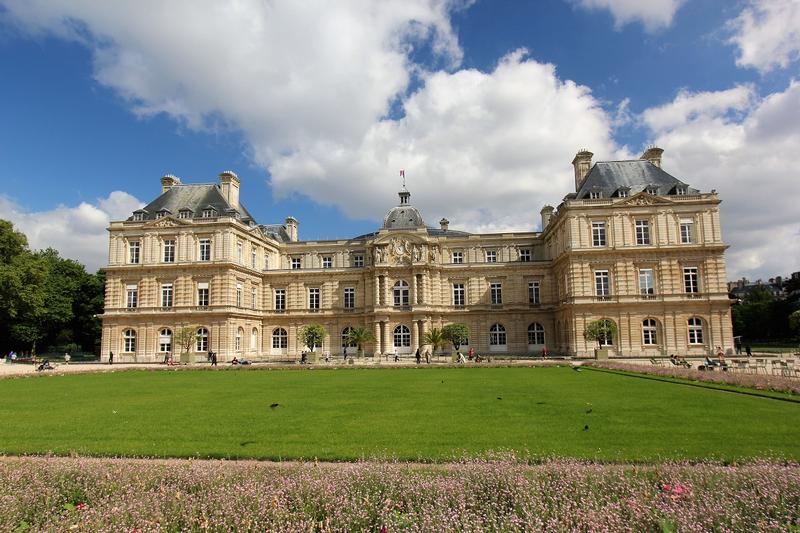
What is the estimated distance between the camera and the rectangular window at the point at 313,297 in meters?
57.6

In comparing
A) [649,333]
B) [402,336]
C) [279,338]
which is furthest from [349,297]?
[649,333]

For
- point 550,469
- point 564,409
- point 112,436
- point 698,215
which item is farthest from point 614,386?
point 698,215

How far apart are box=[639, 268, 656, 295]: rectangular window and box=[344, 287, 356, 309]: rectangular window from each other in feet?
96.0

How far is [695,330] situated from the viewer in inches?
1747

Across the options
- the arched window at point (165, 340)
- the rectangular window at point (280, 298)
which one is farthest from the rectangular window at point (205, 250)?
the rectangular window at point (280, 298)

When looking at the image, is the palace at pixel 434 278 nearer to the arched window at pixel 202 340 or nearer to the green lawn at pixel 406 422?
the arched window at pixel 202 340

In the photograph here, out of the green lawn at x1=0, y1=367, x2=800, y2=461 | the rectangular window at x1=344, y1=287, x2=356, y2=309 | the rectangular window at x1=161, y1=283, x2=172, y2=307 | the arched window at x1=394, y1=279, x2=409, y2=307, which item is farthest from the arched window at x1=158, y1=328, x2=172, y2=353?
the green lawn at x1=0, y1=367, x2=800, y2=461

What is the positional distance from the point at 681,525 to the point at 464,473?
2917 mm

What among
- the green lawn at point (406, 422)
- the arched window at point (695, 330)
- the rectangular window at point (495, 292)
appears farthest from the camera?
the rectangular window at point (495, 292)

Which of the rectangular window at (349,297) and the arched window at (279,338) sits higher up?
the rectangular window at (349,297)

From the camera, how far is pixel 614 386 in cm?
2133

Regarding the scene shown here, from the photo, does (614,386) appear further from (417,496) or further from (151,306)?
(151,306)

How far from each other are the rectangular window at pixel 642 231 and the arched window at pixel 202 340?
41.8 metres

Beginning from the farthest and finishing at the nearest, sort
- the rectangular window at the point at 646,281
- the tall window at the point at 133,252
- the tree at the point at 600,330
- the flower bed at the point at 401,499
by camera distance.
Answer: the tall window at the point at 133,252, the rectangular window at the point at 646,281, the tree at the point at 600,330, the flower bed at the point at 401,499
